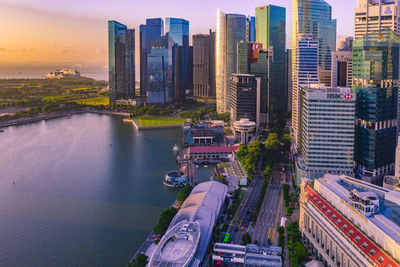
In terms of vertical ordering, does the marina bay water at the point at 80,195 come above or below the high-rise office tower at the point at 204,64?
below

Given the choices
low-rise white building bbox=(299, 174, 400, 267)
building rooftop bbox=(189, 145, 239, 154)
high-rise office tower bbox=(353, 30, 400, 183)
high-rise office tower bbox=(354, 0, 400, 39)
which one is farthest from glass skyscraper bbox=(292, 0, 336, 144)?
low-rise white building bbox=(299, 174, 400, 267)

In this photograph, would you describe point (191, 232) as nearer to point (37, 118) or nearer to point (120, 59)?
point (37, 118)

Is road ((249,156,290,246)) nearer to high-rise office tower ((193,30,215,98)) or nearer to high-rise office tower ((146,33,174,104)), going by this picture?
high-rise office tower ((146,33,174,104))

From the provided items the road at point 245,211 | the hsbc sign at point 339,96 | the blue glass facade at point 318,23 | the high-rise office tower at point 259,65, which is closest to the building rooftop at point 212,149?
the road at point 245,211

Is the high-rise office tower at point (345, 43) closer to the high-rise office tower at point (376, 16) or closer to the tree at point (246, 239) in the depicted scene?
the high-rise office tower at point (376, 16)

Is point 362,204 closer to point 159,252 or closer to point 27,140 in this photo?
point 159,252

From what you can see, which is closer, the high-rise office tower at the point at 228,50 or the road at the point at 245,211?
the road at the point at 245,211
